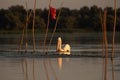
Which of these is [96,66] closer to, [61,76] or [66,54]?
[61,76]

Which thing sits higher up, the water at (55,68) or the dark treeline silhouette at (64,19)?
the dark treeline silhouette at (64,19)

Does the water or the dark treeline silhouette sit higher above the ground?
the dark treeline silhouette

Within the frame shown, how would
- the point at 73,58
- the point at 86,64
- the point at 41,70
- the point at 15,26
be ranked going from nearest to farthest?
the point at 41,70 → the point at 86,64 → the point at 73,58 → the point at 15,26

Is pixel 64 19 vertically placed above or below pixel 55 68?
above

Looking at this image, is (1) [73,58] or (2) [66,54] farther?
(2) [66,54]

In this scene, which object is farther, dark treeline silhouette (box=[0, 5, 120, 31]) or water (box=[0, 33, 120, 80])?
dark treeline silhouette (box=[0, 5, 120, 31])

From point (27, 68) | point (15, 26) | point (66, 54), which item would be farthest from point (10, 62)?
point (15, 26)

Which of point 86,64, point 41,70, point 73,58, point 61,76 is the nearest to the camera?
point 61,76

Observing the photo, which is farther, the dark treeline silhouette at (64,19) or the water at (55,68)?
the dark treeline silhouette at (64,19)

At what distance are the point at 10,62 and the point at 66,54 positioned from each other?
4.54 metres

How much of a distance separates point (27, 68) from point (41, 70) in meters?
0.77

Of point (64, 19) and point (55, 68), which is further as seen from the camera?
point (64, 19)

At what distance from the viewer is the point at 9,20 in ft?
244

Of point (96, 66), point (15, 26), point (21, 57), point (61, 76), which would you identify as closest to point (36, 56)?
point (21, 57)
